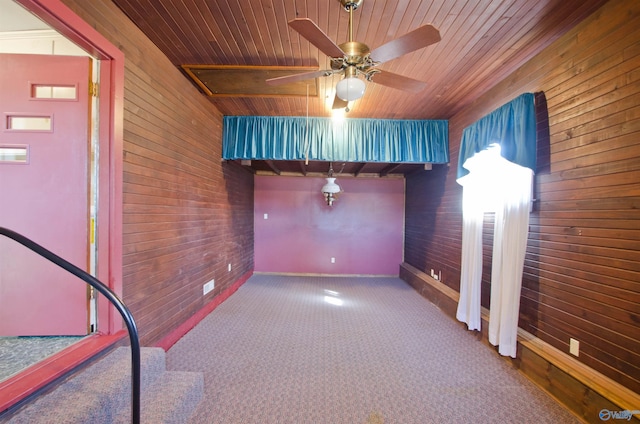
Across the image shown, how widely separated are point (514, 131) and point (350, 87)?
1.76 m

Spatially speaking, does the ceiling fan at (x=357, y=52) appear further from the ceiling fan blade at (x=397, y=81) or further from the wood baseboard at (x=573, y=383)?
the wood baseboard at (x=573, y=383)

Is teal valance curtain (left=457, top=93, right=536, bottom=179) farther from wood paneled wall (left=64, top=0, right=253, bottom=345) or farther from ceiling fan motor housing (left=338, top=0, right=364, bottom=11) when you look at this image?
wood paneled wall (left=64, top=0, right=253, bottom=345)

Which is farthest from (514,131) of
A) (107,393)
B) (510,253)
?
(107,393)

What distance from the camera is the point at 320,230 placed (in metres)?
5.86

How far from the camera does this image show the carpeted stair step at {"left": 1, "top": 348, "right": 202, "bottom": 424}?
1213mm

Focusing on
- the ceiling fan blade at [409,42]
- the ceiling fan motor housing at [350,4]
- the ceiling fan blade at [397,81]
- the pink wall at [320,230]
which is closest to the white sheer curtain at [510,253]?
the ceiling fan blade at [397,81]

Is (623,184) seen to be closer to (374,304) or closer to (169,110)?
(374,304)

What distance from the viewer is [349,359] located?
7.92ft

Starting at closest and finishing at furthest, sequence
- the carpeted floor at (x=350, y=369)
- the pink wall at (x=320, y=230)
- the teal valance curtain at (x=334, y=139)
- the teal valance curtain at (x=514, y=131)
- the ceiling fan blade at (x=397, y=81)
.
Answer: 1. the carpeted floor at (x=350, y=369)
2. the ceiling fan blade at (x=397, y=81)
3. the teal valance curtain at (x=514, y=131)
4. the teal valance curtain at (x=334, y=139)
5. the pink wall at (x=320, y=230)

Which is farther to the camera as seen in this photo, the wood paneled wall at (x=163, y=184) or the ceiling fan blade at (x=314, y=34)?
the wood paneled wall at (x=163, y=184)

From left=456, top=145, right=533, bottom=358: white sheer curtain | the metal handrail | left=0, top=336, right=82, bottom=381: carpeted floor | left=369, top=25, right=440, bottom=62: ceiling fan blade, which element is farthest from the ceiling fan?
left=0, top=336, right=82, bottom=381: carpeted floor

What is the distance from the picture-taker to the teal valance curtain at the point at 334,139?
12.5ft

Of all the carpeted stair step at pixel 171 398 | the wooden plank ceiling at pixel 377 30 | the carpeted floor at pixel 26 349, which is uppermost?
the wooden plank ceiling at pixel 377 30

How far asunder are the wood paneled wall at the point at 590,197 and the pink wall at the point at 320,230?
11.7ft
